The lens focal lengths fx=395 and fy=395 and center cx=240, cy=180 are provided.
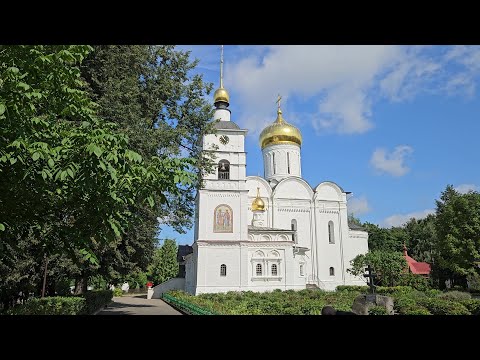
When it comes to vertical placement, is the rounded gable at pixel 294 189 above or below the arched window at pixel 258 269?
above

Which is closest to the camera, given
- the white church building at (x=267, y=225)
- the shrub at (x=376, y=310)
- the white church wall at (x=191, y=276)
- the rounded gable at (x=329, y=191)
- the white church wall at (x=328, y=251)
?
the shrub at (x=376, y=310)

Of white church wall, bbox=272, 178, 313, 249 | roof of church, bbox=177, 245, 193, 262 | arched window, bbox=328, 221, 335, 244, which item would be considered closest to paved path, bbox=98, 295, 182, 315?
white church wall, bbox=272, 178, 313, 249

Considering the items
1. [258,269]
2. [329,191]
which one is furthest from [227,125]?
[329,191]

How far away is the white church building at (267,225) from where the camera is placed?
1161 inches

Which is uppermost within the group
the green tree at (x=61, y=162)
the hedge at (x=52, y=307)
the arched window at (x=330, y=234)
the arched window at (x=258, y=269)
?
the arched window at (x=330, y=234)

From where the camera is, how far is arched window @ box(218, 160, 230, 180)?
31.1m

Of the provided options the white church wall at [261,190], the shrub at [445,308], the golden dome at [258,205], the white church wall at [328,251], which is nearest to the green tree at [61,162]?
the shrub at [445,308]

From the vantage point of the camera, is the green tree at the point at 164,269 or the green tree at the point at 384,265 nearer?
the green tree at the point at 384,265

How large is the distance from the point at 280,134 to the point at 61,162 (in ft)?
121

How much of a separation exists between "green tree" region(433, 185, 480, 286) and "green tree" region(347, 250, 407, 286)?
3.47 metres

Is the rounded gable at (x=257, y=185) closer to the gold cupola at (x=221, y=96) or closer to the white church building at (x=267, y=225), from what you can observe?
the white church building at (x=267, y=225)
